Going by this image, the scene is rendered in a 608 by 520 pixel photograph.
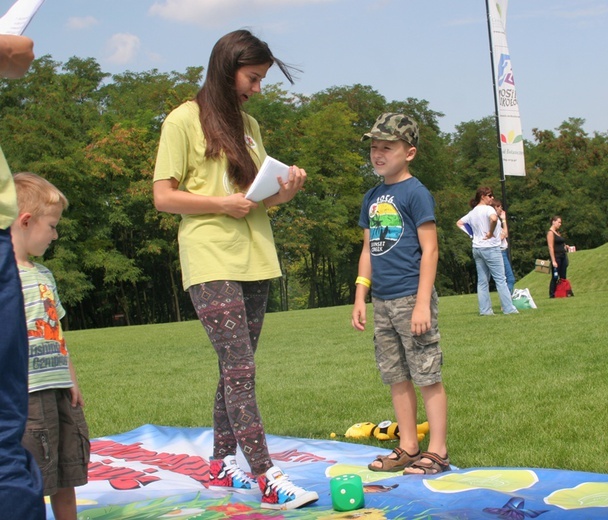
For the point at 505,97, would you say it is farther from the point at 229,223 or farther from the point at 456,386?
the point at 229,223

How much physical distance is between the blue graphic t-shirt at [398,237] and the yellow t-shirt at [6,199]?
96.8 inches

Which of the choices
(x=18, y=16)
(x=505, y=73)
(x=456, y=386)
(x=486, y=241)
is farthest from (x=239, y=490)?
(x=505, y=73)

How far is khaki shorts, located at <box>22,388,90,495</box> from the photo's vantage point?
3.00m

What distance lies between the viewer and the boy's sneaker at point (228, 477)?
397 cm

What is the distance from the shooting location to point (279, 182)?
3.81 m

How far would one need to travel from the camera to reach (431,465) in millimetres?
3986

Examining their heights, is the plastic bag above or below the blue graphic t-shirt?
below

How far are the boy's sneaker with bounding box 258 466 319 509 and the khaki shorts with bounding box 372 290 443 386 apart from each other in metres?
0.85


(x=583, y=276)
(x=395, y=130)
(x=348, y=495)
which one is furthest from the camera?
(x=583, y=276)

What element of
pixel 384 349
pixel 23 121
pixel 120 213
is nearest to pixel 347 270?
pixel 120 213

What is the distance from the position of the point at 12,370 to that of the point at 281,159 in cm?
4151

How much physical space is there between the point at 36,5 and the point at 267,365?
797 cm

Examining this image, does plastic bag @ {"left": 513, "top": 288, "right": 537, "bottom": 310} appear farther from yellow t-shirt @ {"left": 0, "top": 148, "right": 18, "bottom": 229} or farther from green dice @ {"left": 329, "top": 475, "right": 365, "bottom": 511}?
yellow t-shirt @ {"left": 0, "top": 148, "right": 18, "bottom": 229}

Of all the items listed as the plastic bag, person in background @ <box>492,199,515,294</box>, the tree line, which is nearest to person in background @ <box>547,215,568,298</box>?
person in background @ <box>492,199,515,294</box>
